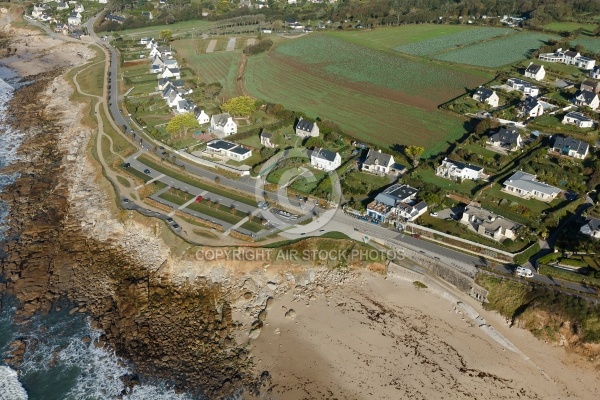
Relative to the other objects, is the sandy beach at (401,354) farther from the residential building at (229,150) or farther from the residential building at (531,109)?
the residential building at (531,109)

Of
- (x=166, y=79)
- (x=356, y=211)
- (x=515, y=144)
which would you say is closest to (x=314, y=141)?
(x=356, y=211)

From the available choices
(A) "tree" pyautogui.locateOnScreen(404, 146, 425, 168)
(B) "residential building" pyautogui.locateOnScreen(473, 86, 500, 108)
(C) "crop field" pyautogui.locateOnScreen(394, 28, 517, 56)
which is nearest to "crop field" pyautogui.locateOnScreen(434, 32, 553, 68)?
(C) "crop field" pyautogui.locateOnScreen(394, 28, 517, 56)

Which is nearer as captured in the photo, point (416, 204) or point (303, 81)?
point (416, 204)

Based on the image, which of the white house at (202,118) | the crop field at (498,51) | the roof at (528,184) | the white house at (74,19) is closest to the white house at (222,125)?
the white house at (202,118)

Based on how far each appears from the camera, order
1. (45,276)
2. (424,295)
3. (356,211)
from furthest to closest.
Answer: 1. (356,211)
2. (45,276)
3. (424,295)

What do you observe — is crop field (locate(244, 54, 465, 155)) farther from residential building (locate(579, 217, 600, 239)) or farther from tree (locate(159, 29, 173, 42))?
tree (locate(159, 29, 173, 42))

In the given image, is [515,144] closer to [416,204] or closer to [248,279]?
[416,204]

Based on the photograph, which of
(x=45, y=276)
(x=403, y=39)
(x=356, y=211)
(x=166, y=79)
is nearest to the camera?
(x=45, y=276)
